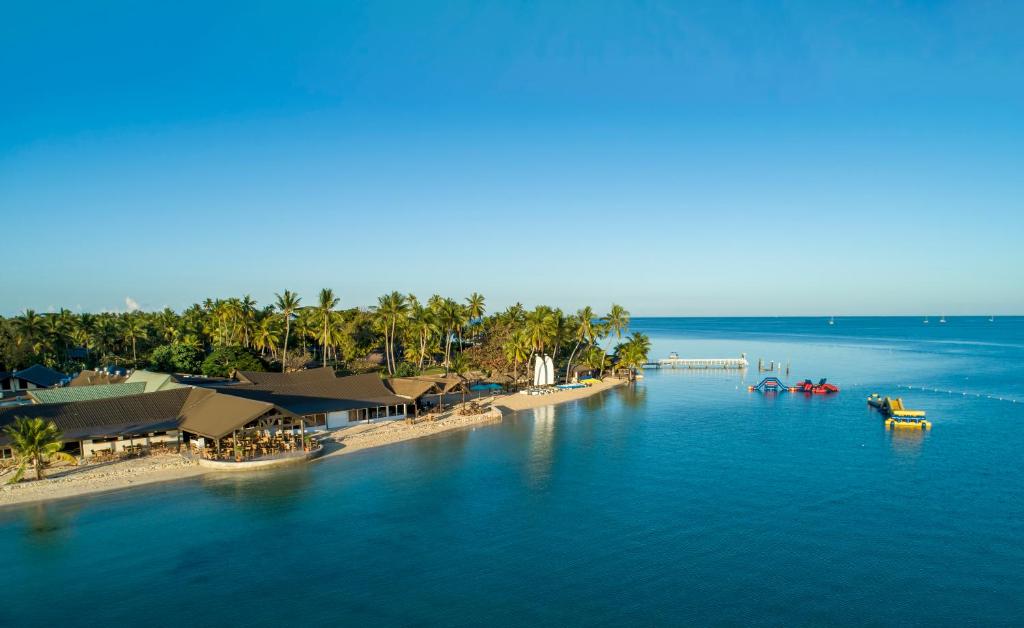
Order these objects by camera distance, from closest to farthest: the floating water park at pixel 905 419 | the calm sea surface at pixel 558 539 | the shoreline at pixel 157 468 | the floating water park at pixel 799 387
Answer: the calm sea surface at pixel 558 539 → the shoreline at pixel 157 468 → the floating water park at pixel 905 419 → the floating water park at pixel 799 387

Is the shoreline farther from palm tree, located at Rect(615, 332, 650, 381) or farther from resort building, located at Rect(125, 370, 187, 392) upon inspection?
palm tree, located at Rect(615, 332, 650, 381)

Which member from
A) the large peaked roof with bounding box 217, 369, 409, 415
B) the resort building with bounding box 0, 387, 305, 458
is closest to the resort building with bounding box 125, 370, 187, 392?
the large peaked roof with bounding box 217, 369, 409, 415

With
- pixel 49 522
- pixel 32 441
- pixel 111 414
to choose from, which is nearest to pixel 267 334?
pixel 111 414

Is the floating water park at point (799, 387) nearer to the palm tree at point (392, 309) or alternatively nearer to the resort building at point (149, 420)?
the palm tree at point (392, 309)

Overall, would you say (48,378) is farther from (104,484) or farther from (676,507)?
(676,507)

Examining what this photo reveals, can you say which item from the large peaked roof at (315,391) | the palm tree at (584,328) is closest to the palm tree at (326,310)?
the large peaked roof at (315,391)

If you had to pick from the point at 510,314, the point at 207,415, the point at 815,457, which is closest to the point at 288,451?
the point at 207,415
